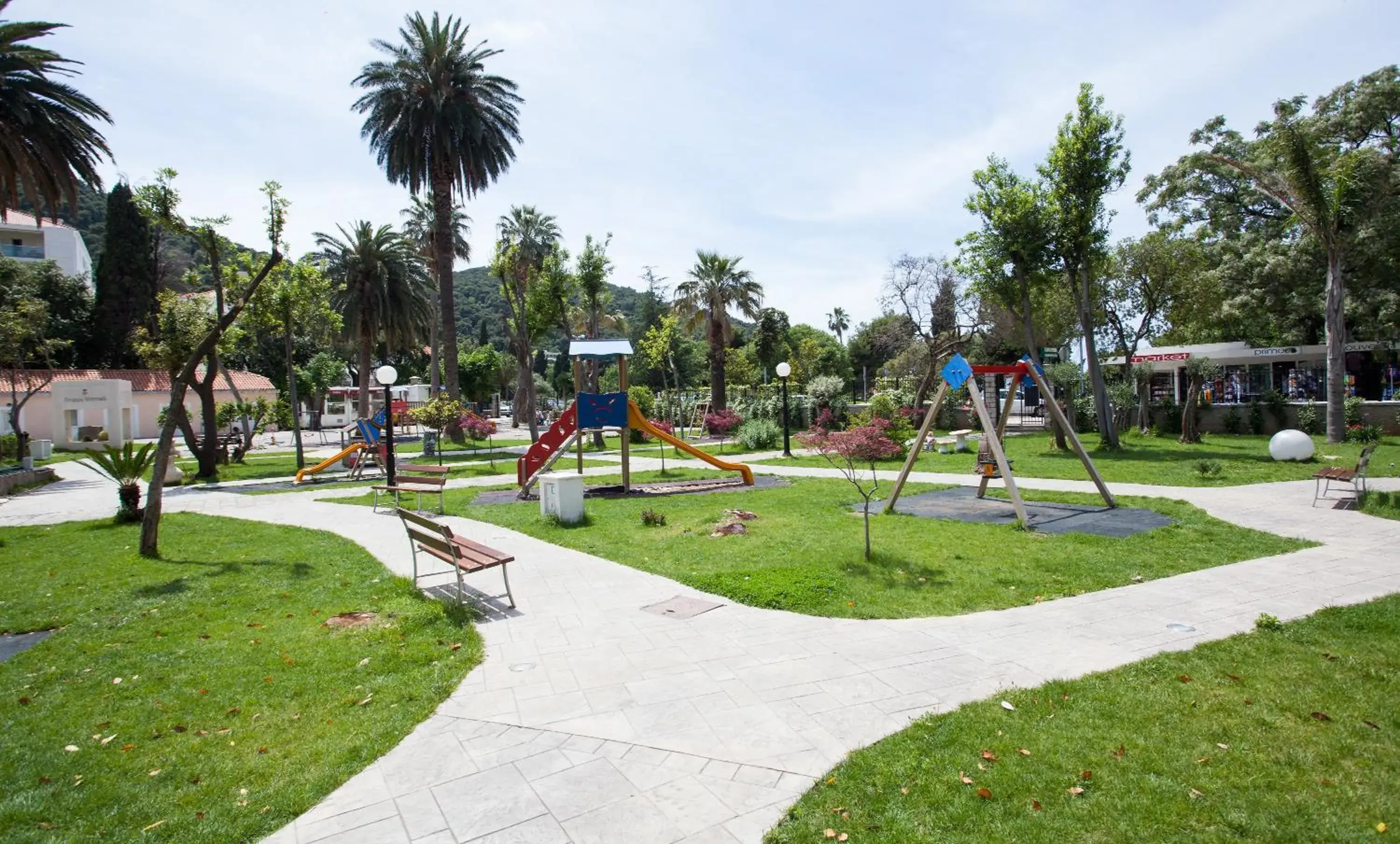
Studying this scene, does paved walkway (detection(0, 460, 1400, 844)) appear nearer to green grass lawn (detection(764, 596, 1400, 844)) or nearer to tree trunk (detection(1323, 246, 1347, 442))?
green grass lawn (detection(764, 596, 1400, 844))

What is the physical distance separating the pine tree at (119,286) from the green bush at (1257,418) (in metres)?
58.5

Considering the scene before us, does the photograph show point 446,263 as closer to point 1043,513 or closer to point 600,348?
point 600,348

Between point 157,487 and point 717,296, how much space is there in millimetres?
27001

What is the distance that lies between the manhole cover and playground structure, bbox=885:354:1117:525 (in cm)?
549

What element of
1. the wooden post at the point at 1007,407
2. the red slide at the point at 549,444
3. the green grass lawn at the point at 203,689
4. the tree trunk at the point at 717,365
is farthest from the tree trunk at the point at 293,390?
the wooden post at the point at 1007,407

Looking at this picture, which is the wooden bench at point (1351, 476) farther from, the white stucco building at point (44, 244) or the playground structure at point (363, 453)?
the white stucco building at point (44, 244)

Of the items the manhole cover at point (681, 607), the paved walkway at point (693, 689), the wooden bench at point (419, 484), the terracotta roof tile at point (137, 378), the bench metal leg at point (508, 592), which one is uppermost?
the terracotta roof tile at point (137, 378)

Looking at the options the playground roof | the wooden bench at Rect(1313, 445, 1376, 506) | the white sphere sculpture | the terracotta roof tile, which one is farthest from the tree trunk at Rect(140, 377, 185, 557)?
the terracotta roof tile

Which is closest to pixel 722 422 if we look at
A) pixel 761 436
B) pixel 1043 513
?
pixel 761 436

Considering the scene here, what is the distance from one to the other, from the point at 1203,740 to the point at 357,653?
5.84 meters

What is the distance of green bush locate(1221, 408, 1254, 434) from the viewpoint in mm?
24406

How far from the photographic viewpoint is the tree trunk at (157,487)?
917 cm

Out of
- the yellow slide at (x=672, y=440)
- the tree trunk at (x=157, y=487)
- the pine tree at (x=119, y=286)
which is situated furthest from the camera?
the pine tree at (x=119, y=286)

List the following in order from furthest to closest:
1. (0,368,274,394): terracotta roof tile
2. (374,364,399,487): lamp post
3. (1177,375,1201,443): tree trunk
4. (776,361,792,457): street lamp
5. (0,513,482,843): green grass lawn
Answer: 1. (0,368,274,394): terracotta roof tile
2. (1177,375,1201,443): tree trunk
3. (776,361,792,457): street lamp
4. (374,364,399,487): lamp post
5. (0,513,482,843): green grass lawn
